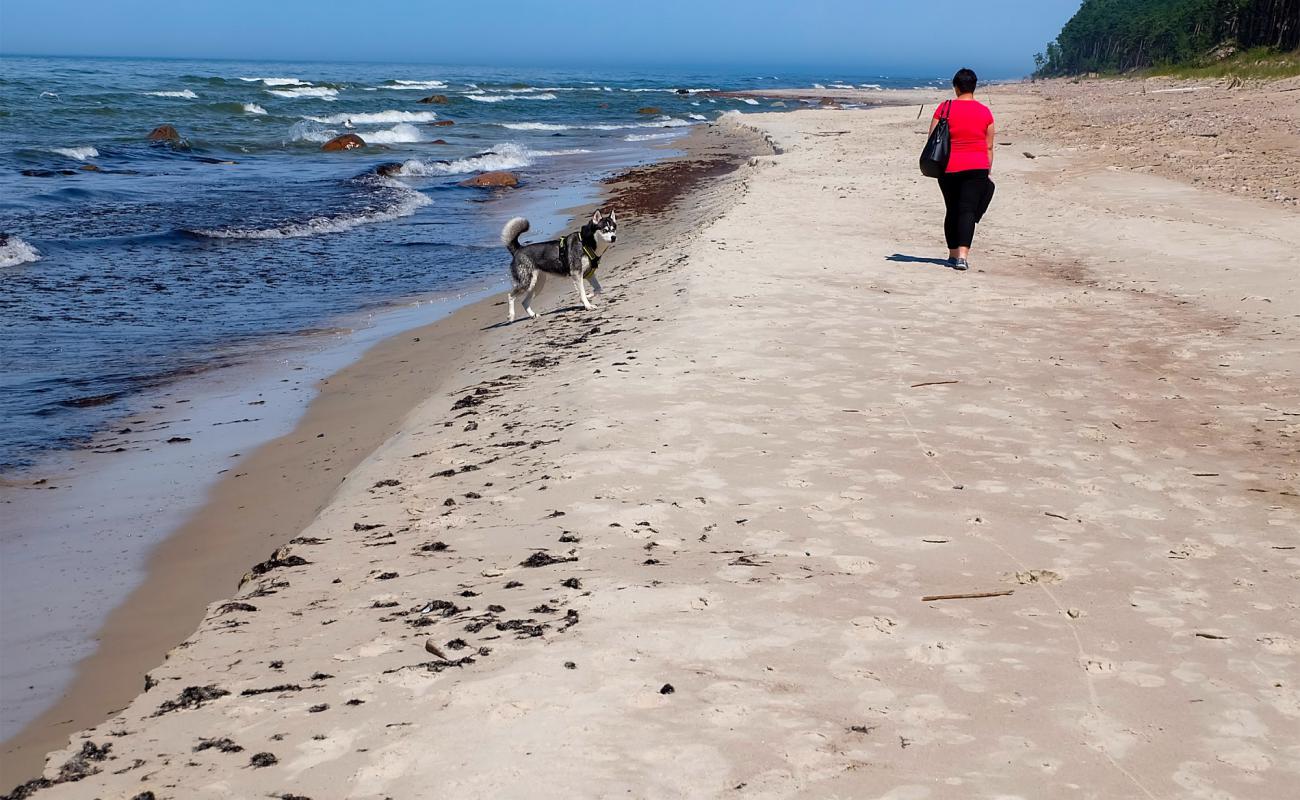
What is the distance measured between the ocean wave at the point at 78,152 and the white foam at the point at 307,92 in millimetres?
30318

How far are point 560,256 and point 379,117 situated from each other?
134ft

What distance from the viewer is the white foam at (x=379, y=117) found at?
44.6 m

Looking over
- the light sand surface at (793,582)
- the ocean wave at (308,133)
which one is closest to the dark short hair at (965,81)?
the light sand surface at (793,582)

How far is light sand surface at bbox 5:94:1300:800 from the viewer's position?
2.93 meters

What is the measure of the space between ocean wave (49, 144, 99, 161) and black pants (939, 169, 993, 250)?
23.1m

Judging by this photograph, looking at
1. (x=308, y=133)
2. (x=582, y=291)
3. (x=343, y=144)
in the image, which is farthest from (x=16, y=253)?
(x=308, y=133)

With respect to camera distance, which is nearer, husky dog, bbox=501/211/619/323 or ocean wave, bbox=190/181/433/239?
husky dog, bbox=501/211/619/323

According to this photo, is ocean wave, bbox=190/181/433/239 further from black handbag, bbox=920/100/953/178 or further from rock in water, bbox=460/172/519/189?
black handbag, bbox=920/100/953/178

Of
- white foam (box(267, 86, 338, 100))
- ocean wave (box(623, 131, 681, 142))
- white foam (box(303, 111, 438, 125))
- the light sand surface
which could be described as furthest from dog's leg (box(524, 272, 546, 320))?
white foam (box(267, 86, 338, 100))

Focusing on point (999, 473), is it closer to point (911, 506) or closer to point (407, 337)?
point (911, 506)

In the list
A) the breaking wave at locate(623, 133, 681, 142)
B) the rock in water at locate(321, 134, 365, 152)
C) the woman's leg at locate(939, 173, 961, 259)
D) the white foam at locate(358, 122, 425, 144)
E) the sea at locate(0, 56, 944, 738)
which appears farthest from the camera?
the breaking wave at locate(623, 133, 681, 142)

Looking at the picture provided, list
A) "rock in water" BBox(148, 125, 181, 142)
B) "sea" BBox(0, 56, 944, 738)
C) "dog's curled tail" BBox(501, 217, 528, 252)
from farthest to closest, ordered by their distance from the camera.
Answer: "rock in water" BBox(148, 125, 181, 142) < "dog's curled tail" BBox(501, 217, 528, 252) < "sea" BBox(0, 56, 944, 738)

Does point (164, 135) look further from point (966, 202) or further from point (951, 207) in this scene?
point (966, 202)

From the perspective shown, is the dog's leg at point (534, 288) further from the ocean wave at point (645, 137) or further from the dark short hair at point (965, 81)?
the ocean wave at point (645, 137)
